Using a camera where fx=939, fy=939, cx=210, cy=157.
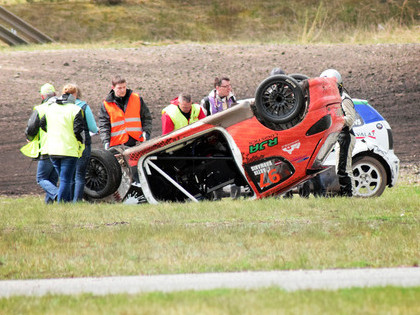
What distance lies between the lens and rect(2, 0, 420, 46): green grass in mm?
29688

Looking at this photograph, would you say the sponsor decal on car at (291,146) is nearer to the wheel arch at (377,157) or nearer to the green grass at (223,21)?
the wheel arch at (377,157)

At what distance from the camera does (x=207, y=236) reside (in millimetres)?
9906

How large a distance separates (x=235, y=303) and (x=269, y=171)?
624 centimetres

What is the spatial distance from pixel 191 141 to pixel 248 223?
2.28 metres

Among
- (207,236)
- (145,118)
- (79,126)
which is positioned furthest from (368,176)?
(207,236)

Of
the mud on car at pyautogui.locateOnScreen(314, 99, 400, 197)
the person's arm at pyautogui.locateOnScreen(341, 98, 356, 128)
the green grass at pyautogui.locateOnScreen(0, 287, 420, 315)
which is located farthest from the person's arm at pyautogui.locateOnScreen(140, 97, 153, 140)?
the green grass at pyautogui.locateOnScreen(0, 287, 420, 315)

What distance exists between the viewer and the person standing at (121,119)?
45.9ft

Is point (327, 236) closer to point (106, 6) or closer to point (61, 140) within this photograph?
point (61, 140)

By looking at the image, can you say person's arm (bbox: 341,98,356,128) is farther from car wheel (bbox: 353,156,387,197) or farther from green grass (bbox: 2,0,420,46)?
green grass (bbox: 2,0,420,46)

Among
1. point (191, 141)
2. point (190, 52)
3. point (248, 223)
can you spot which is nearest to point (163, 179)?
A: point (191, 141)

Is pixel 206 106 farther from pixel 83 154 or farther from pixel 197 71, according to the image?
pixel 197 71

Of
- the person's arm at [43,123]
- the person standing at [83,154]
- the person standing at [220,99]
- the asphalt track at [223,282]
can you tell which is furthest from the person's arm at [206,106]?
the asphalt track at [223,282]

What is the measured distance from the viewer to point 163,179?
526 inches

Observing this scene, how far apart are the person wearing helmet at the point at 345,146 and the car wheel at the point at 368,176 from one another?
676mm
